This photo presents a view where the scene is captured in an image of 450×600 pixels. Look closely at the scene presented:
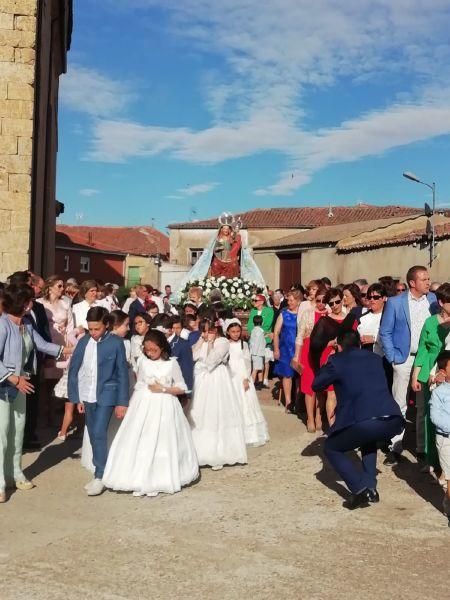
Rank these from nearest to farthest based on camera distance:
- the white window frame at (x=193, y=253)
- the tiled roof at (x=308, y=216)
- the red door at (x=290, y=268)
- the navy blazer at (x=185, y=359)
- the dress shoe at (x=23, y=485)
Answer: the dress shoe at (x=23, y=485) → the navy blazer at (x=185, y=359) → the red door at (x=290, y=268) → the tiled roof at (x=308, y=216) → the white window frame at (x=193, y=253)

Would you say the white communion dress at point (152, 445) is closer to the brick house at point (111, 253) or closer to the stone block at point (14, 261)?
the stone block at point (14, 261)

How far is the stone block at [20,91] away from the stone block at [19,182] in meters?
1.07

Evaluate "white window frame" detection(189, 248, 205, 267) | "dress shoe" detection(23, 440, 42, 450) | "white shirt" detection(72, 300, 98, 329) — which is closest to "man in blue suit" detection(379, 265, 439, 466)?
"dress shoe" detection(23, 440, 42, 450)

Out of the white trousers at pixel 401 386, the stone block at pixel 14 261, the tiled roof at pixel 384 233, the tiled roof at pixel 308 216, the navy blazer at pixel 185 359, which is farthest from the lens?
the tiled roof at pixel 308 216

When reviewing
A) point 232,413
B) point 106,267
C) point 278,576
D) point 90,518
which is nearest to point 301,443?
point 232,413

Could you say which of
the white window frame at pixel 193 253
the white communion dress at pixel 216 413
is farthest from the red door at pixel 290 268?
the white communion dress at pixel 216 413

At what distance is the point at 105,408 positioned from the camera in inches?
248

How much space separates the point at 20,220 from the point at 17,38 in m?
2.55

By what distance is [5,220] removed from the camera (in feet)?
31.9

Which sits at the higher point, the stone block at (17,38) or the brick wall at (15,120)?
the stone block at (17,38)

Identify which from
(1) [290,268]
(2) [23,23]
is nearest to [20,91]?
(2) [23,23]

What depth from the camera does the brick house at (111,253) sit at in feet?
161

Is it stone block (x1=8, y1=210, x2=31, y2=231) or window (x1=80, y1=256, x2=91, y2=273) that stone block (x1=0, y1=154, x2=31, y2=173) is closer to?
stone block (x1=8, y1=210, x2=31, y2=231)

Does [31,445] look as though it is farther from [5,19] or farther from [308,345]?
[5,19]
